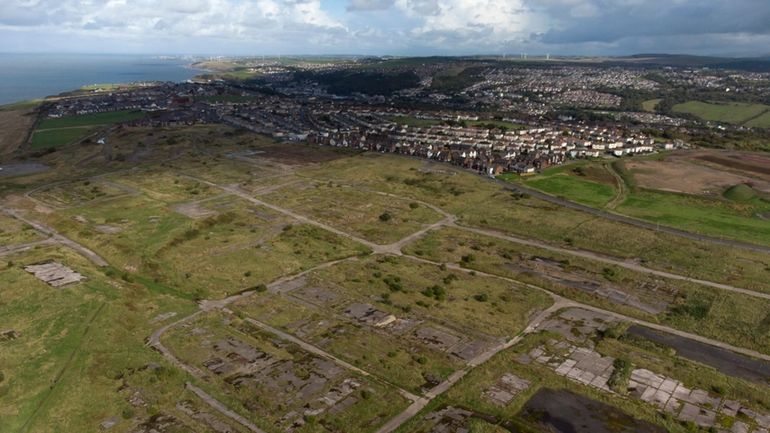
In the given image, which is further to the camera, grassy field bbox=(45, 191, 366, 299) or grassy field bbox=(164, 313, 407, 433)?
grassy field bbox=(45, 191, 366, 299)

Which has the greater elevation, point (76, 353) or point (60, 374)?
point (76, 353)

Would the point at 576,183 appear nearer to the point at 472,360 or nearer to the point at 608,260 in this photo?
the point at 608,260

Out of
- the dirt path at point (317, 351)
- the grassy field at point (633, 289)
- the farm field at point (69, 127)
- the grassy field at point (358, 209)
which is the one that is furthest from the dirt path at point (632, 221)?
the farm field at point (69, 127)

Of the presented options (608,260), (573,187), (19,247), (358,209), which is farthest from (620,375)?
(19,247)

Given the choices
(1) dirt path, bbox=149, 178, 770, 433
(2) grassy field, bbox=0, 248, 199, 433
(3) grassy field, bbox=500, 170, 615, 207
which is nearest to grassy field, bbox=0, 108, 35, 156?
(2) grassy field, bbox=0, 248, 199, 433

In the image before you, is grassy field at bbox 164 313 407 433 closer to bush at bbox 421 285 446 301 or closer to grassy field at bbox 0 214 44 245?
bush at bbox 421 285 446 301

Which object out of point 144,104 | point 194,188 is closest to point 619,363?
point 194,188
